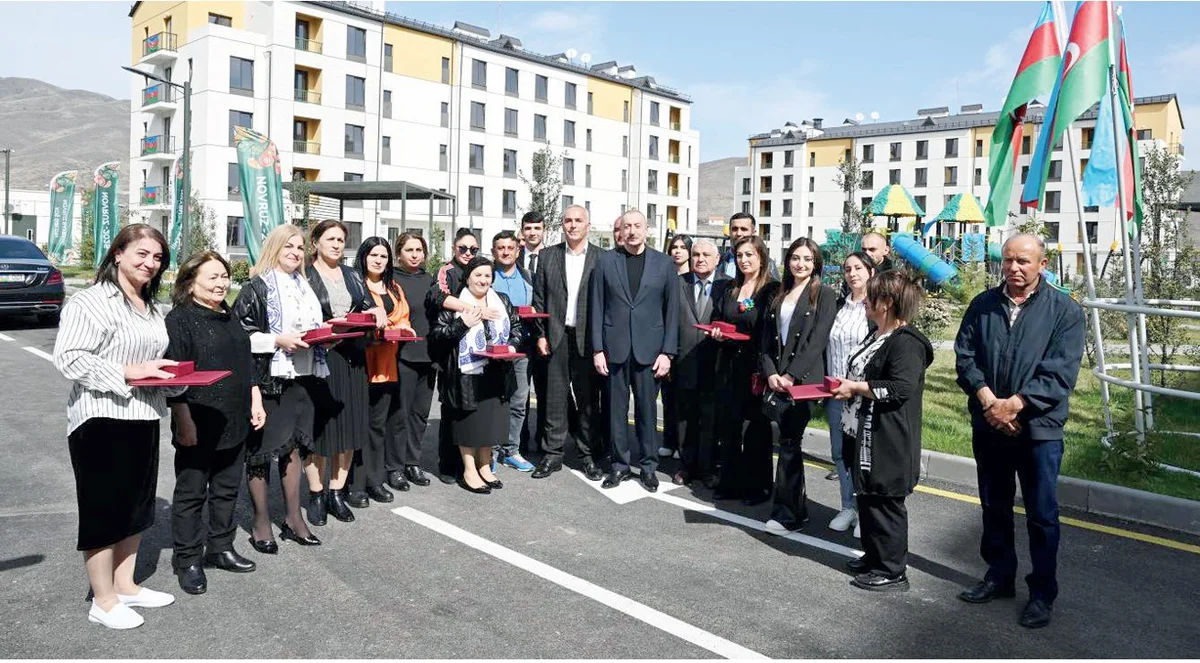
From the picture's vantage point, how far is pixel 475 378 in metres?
6.67

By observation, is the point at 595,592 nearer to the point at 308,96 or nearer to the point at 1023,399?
the point at 1023,399

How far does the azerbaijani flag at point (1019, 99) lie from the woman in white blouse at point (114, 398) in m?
7.02

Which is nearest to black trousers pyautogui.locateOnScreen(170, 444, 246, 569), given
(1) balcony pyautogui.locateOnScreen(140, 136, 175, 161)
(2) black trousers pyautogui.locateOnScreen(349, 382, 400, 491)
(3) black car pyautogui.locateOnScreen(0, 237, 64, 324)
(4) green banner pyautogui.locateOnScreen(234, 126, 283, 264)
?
(2) black trousers pyautogui.locateOnScreen(349, 382, 400, 491)

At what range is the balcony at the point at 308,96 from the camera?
51.9m

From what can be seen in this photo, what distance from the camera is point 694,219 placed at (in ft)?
263

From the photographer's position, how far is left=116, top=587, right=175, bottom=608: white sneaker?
4.29 metres

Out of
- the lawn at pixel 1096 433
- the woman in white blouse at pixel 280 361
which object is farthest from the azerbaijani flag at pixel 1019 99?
the woman in white blouse at pixel 280 361

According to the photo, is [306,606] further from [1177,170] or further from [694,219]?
[694,219]

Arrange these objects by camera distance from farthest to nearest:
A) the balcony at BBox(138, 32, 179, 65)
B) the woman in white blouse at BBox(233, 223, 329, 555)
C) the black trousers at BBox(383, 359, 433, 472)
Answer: the balcony at BBox(138, 32, 179, 65) < the black trousers at BBox(383, 359, 433, 472) < the woman in white blouse at BBox(233, 223, 329, 555)

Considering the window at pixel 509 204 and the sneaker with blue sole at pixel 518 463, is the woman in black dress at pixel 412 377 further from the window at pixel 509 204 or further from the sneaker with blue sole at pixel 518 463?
the window at pixel 509 204

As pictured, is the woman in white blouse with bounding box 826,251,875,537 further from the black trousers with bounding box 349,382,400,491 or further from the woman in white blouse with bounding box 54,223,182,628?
the woman in white blouse with bounding box 54,223,182,628

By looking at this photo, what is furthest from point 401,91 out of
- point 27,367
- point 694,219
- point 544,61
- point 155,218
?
point 27,367

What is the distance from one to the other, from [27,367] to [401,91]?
47277mm

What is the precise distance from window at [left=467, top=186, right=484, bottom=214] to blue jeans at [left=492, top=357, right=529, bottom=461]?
54084mm
